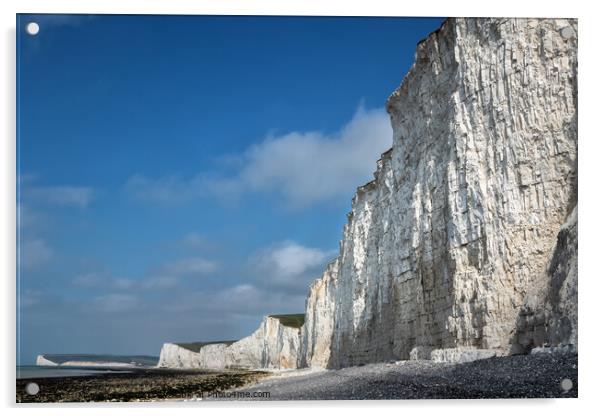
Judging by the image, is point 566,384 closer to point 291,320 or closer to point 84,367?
point 84,367

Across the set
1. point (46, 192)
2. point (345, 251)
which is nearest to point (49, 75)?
point (46, 192)

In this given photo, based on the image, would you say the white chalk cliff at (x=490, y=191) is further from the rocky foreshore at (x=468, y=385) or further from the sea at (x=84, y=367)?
the sea at (x=84, y=367)

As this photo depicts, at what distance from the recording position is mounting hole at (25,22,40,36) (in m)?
10.8

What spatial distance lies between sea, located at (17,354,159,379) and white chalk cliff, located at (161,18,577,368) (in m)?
6.56

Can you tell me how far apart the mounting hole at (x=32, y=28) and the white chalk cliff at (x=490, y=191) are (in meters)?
8.52

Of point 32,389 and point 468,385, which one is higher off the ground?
point 32,389

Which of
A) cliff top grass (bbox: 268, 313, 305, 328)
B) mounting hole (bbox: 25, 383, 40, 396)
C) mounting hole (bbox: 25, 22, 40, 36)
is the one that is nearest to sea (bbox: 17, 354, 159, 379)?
mounting hole (bbox: 25, 383, 40, 396)

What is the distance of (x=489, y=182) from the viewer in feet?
48.9

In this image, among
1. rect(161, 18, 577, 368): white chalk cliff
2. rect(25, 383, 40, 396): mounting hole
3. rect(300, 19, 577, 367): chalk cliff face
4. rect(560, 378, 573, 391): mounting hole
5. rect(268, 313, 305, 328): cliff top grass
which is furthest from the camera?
rect(268, 313, 305, 328): cliff top grass

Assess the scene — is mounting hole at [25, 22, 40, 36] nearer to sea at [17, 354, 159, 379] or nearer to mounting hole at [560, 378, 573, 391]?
sea at [17, 354, 159, 379]

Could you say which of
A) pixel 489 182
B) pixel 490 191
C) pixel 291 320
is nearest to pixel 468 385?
pixel 490 191

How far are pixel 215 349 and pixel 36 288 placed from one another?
17462 mm

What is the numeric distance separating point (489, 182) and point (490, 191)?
0.68 ft

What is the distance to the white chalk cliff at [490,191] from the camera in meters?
13.4
